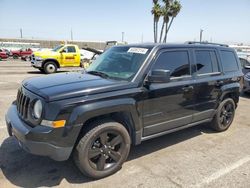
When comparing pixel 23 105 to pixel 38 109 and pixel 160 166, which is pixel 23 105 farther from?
pixel 160 166

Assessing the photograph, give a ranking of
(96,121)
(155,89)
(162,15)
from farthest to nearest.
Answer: (162,15), (155,89), (96,121)

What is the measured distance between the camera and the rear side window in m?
5.32

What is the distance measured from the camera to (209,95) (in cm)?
486

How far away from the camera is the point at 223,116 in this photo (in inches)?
215

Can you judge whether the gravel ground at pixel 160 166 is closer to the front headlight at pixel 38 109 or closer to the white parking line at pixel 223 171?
the white parking line at pixel 223 171

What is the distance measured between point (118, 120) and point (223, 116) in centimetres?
296

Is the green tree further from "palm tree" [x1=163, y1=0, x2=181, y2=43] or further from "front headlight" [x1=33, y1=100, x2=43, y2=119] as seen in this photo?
"front headlight" [x1=33, y1=100, x2=43, y2=119]

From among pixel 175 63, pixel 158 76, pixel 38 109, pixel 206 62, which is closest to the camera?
pixel 38 109

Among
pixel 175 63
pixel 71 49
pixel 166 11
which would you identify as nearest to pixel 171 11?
pixel 166 11

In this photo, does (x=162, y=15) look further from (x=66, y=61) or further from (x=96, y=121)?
(x=96, y=121)

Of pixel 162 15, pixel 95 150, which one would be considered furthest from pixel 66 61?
pixel 162 15

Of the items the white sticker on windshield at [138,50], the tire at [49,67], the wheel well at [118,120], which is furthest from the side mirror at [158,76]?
the tire at [49,67]

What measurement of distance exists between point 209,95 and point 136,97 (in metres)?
1.97

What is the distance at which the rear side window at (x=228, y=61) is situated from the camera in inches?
210
